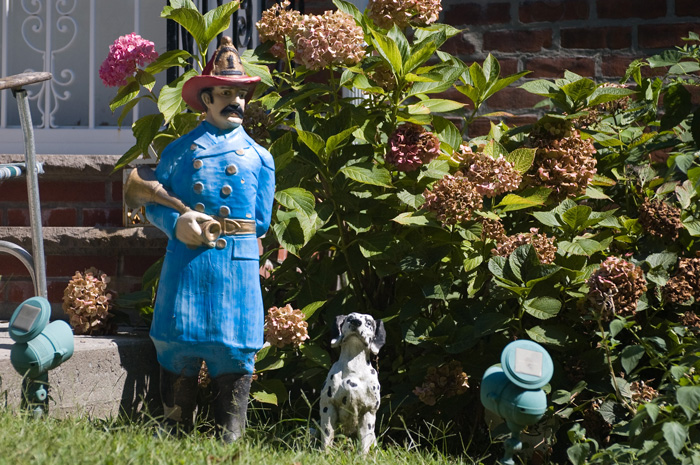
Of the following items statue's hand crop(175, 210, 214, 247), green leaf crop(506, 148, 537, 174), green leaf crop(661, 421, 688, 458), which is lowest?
green leaf crop(661, 421, 688, 458)

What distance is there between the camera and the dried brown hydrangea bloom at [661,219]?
125 inches

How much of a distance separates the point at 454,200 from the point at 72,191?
2.11 metres

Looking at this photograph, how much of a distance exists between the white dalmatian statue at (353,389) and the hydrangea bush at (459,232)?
0.17 metres

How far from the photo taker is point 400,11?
3389 millimetres

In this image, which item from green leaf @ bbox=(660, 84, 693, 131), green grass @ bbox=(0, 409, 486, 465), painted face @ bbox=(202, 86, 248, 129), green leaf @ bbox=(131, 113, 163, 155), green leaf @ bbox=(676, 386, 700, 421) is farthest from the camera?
green leaf @ bbox=(131, 113, 163, 155)

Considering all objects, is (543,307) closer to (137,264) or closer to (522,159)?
(522,159)

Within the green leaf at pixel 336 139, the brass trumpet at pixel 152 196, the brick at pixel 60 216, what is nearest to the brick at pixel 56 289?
the brick at pixel 60 216

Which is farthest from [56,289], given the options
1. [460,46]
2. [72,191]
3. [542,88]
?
[542,88]

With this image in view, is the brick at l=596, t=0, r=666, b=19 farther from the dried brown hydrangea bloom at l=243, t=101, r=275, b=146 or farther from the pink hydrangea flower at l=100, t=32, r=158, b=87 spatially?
the pink hydrangea flower at l=100, t=32, r=158, b=87

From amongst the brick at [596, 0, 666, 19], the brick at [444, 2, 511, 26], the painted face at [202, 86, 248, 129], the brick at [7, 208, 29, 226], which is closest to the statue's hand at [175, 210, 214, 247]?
the painted face at [202, 86, 248, 129]

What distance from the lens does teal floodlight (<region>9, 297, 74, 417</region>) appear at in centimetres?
272

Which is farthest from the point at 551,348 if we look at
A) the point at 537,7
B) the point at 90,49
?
the point at 90,49

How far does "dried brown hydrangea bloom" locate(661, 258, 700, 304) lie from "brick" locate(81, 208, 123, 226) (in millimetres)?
2464

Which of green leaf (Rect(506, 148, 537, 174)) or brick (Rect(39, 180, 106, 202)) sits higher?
green leaf (Rect(506, 148, 537, 174))
